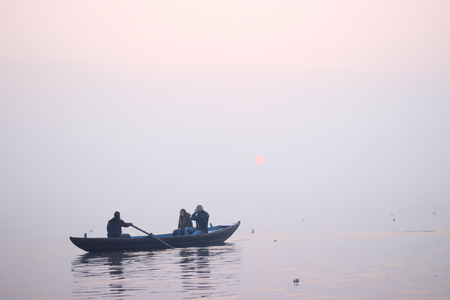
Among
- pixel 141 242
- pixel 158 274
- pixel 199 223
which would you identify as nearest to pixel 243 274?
pixel 158 274

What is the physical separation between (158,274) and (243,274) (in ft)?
10.9

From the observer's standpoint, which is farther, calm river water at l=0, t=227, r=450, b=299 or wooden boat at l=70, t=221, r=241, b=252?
wooden boat at l=70, t=221, r=241, b=252

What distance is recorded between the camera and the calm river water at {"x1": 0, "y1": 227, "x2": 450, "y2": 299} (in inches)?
772

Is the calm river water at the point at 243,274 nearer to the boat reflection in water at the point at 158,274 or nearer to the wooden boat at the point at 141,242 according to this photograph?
the boat reflection in water at the point at 158,274

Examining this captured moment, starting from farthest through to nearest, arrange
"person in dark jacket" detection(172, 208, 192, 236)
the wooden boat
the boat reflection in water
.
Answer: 1. "person in dark jacket" detection(172, 208, 192, 236)
2. the wooden boat
3. the boat reflection in water

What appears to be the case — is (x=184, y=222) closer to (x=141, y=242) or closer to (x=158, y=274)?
(x=141, y=242)

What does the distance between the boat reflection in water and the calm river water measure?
30 mm

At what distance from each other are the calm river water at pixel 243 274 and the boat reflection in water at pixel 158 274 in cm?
3

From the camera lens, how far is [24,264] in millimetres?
34781

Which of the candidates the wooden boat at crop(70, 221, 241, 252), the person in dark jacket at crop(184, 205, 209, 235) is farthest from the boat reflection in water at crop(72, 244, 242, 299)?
the person in dark jacket at crop(184, 205, 209, 235)

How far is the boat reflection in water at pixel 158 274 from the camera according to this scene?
20.4m

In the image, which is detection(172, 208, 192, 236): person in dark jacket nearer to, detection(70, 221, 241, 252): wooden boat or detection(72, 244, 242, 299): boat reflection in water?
detection(70, 221, 241, 252): wooden boat

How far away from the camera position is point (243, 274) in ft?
80.2

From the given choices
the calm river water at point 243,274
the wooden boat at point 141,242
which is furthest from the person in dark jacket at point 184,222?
the calm river water at point 243,274
